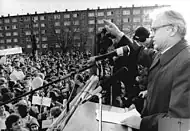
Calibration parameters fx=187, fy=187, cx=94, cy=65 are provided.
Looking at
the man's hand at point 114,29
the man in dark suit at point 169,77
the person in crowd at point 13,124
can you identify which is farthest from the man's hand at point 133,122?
the person in crowd at point 13,124

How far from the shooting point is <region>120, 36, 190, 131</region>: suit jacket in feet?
2.12

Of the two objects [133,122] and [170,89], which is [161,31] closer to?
[170,89]

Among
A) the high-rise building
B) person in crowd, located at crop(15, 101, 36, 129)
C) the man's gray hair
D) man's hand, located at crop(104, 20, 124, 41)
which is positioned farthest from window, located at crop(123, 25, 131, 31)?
the man's gray hair

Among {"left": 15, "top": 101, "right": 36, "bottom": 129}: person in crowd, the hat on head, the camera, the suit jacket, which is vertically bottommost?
{"left": 15, "top": 101, "right": 36, "bottom": 129}: person in crowd

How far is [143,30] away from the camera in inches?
61.8

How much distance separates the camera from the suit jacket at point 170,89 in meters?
0.64

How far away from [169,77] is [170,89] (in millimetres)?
45

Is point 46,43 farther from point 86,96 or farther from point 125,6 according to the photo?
point 86,96

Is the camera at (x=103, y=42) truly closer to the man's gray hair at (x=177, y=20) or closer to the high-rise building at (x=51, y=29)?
the man's gray hair at (x=177, y=20)

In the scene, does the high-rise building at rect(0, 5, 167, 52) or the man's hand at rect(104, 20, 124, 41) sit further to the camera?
the high-rise building at rect(0, 5, 167, 52)

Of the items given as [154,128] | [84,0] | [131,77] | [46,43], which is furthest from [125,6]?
[154,128]

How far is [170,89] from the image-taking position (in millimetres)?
699

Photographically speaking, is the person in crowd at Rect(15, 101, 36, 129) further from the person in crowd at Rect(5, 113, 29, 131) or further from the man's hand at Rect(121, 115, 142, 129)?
A: the man's hand at Rect(121, 115, 142, 129)

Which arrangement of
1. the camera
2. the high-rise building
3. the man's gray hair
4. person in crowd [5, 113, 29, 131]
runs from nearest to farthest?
the man's gray hair < the camera < person in crowd [5, 113, 29, 131] < the high-rise building
